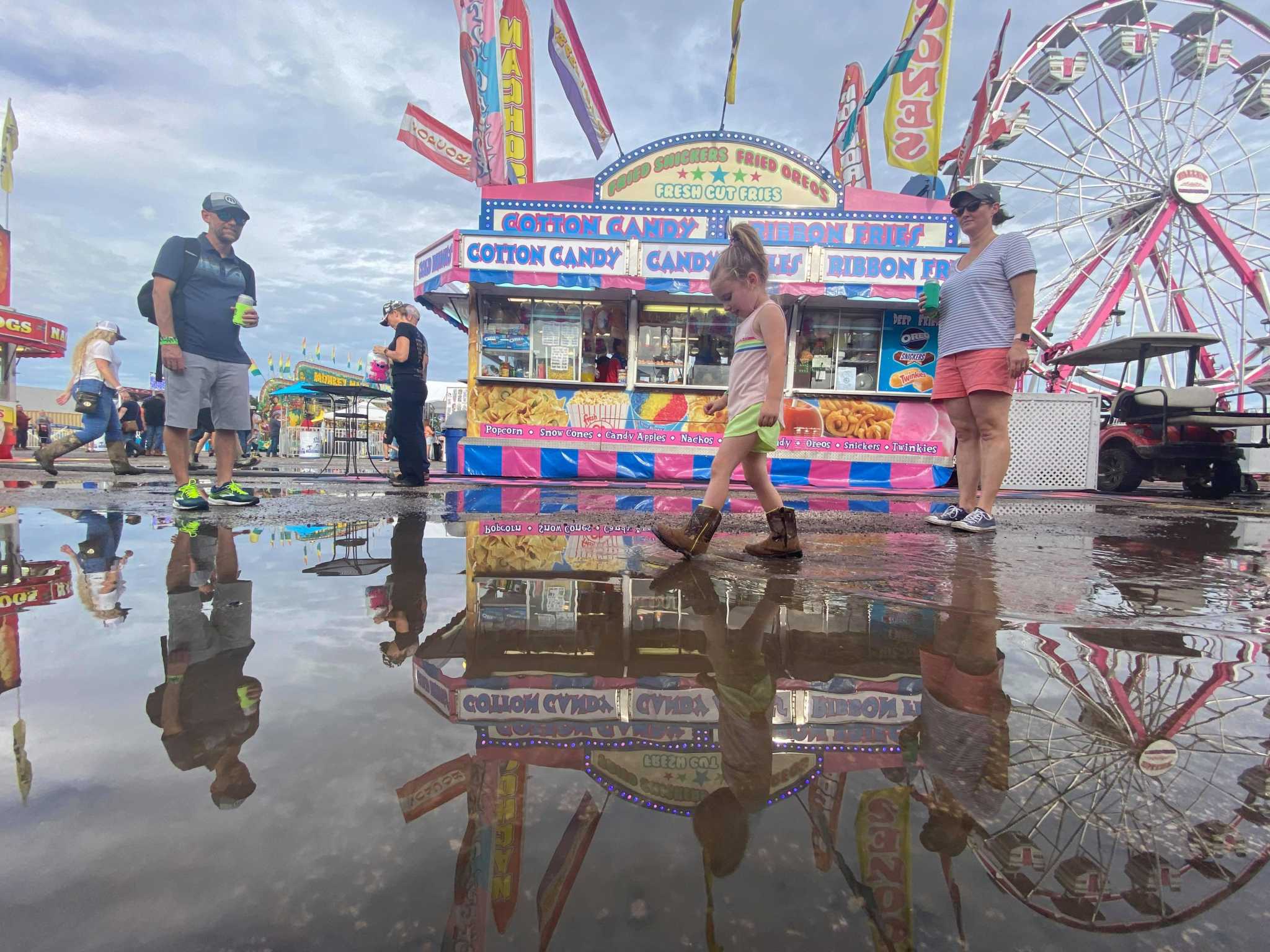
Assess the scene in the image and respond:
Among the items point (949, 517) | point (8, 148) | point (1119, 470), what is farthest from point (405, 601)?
point (8, 148)

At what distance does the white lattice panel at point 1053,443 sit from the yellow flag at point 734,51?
22.3 ft

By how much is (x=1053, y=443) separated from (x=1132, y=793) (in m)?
Result: 10.4

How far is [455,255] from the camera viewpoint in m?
8.77

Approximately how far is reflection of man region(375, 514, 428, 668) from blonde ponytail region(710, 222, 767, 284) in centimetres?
191

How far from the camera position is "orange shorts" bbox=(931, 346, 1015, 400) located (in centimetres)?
408

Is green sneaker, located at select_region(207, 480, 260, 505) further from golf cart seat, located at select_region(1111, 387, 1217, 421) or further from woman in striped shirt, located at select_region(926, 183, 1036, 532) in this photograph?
golf cart seat, located at select_region(1111, 387, 1217, 421)

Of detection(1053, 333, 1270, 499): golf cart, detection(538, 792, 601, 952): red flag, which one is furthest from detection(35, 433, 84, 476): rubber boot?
detection(1053, 333, 1270, 499): golf cart

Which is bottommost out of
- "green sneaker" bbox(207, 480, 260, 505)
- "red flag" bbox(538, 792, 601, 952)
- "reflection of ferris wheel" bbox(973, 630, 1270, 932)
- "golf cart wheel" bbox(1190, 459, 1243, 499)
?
"red flag" bbox(538, 792, 601, 952)

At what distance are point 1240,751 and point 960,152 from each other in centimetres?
2800

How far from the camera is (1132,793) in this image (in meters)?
0.94

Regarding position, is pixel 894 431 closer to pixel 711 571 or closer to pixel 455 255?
pixel 455 255

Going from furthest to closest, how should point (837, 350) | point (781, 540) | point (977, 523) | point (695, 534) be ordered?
point (837, 350) → point (977, 523) → point (781, 540) → point (695, 534)

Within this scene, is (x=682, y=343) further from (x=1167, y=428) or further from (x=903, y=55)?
(x=1167, y=428)

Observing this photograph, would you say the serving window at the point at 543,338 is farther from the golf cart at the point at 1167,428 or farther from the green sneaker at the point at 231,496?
the golf cart at the point at 1167,428
